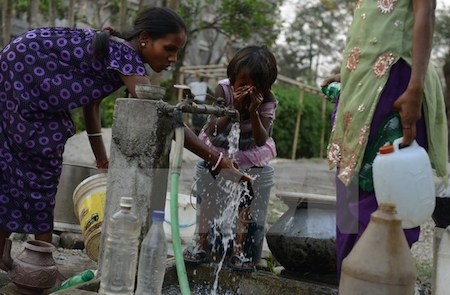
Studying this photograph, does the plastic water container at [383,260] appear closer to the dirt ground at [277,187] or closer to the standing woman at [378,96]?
the standing woman at [378,96]

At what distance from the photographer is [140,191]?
9.66 ft

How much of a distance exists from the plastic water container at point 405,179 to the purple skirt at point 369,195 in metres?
→ 0.17

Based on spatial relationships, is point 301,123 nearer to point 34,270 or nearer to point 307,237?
point 307,237

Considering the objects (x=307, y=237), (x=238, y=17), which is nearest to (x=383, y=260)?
(x=307, y=237)

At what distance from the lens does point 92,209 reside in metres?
3.83

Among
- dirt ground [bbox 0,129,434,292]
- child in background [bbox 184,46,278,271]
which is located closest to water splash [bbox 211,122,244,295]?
child in background [bbox 184,46,278,271]

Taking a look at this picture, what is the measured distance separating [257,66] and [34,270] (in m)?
1.59

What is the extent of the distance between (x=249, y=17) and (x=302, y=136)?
24.9 feet

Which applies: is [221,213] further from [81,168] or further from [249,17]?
[249,17]

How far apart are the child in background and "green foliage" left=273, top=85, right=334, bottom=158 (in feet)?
45.1

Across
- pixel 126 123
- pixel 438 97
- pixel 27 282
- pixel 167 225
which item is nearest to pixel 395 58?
pixel 438 97

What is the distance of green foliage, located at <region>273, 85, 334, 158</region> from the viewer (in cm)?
1881

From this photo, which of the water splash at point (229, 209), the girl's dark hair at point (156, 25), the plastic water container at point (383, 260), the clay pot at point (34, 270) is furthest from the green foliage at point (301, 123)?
the plastic water container at point (383, 260)

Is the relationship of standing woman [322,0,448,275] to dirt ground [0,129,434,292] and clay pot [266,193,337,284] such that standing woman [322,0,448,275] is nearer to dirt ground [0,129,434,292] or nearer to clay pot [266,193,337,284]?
clay pot [266,193,337,284]
